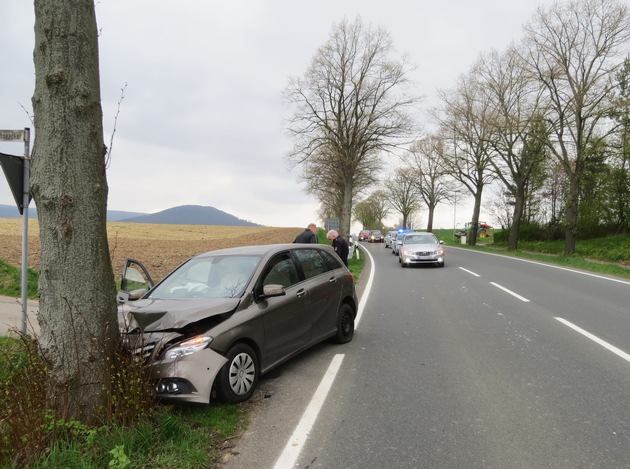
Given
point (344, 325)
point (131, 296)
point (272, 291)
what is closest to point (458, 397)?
point (272, 291)

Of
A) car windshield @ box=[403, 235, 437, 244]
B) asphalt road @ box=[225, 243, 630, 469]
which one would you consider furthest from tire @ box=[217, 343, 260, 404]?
car windshield @ box=[403, 235, 437, 244]

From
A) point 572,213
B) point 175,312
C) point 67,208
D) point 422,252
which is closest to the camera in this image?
point 67,208

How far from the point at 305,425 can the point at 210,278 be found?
2.15 metres

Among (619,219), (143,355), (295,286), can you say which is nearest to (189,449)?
(143,355)

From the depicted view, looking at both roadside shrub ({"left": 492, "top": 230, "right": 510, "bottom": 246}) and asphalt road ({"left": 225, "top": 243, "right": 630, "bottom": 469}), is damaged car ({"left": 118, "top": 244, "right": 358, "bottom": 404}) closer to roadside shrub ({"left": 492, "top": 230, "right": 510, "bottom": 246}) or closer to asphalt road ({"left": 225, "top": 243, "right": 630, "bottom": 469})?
asphalt road ({"left": 225, "top": 243, "right": 630, "bottom": 469})

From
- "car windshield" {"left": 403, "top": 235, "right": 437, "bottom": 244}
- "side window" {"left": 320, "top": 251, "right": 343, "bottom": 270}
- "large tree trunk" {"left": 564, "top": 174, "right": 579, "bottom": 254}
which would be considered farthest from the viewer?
"large tree trunk" {"left": 564, "top": 174, "right": 579, "bottom": 254}

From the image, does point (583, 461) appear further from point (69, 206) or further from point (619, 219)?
point (619, 219)

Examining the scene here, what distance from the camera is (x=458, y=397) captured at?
167 inches

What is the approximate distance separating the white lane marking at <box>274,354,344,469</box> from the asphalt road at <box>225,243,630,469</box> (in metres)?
0.02

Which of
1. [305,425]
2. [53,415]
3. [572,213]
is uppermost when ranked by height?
[572,213]

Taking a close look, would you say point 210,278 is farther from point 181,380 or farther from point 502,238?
point 502,238

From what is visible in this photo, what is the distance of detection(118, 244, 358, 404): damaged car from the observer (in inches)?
146

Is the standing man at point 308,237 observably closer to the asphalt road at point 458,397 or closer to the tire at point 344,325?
the asphalt road at point 458,397

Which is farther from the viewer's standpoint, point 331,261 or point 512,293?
point 512,293
